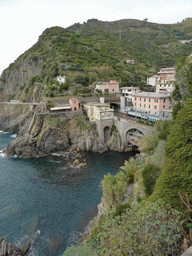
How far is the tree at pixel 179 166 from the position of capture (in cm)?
1165

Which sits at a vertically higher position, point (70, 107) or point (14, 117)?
point (70, 107)

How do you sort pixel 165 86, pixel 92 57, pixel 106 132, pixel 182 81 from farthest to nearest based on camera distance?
1. pixel 92 57
2. pixel 165 86
3. pixel 106 132
4. pixel 182 81

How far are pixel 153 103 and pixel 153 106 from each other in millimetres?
977

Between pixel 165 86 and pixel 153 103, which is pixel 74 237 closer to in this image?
pixel 153 103

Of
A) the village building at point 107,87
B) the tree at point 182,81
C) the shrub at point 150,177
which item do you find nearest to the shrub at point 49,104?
the village building at point 107,87


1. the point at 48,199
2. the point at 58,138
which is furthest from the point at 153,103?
the point at 48,199

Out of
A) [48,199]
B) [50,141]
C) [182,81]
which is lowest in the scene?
[48,199]

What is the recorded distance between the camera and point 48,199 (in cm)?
3222

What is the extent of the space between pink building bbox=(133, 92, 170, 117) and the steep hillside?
31.3m

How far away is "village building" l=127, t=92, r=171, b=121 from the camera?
47906 millimetres

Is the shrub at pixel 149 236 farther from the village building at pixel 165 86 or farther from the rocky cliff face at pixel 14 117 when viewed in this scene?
the village building at pixel 165 86

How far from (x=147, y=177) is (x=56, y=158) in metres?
37.4

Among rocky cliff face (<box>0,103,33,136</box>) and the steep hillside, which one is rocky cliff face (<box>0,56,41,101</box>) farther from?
rocky cliff face (<box>0,103,33,136</box>)

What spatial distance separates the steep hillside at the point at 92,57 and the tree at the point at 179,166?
5984 cm
